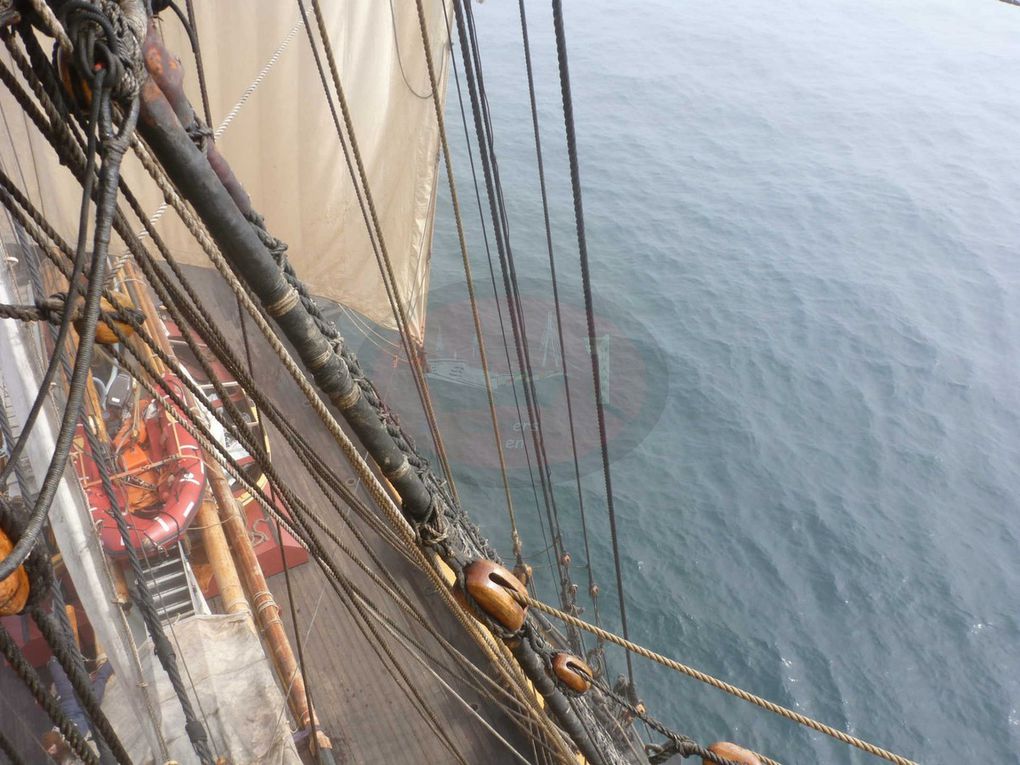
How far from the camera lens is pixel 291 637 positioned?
23.4 ft

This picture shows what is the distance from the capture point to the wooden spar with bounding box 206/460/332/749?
19.6ft

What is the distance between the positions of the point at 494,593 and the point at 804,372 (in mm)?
14442

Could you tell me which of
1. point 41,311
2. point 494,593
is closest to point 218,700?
point 494,593

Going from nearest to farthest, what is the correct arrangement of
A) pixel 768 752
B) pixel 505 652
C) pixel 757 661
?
pixel 505 652, pixel 768 752, pixel 757 661

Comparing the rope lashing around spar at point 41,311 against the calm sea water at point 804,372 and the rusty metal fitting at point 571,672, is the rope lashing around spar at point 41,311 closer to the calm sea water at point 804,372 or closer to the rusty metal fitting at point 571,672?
the rusty metal fitting at point 571,672

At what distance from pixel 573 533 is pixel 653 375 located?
4.66 metres

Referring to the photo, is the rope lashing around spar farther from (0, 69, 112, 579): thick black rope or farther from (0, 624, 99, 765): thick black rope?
(0, 624, 99, 765): thick black rope

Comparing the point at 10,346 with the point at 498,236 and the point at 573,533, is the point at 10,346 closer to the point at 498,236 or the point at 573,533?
the point at 498,236

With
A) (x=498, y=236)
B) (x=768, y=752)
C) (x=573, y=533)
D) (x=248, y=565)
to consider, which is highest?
(x=498, y=236)

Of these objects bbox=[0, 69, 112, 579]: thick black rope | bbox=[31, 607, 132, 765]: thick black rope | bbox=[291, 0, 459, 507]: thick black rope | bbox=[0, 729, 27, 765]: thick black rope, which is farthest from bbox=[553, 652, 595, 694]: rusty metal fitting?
bbox=[0, 69, 112, 579]: thick black rope

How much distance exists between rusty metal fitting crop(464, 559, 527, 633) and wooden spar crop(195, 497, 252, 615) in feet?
13.8

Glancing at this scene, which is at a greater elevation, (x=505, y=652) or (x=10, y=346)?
(x=10, y=346)

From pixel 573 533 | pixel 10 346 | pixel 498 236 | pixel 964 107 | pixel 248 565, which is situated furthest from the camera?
pixel 964 107

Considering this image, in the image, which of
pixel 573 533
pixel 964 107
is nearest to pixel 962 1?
pixel 964 107
